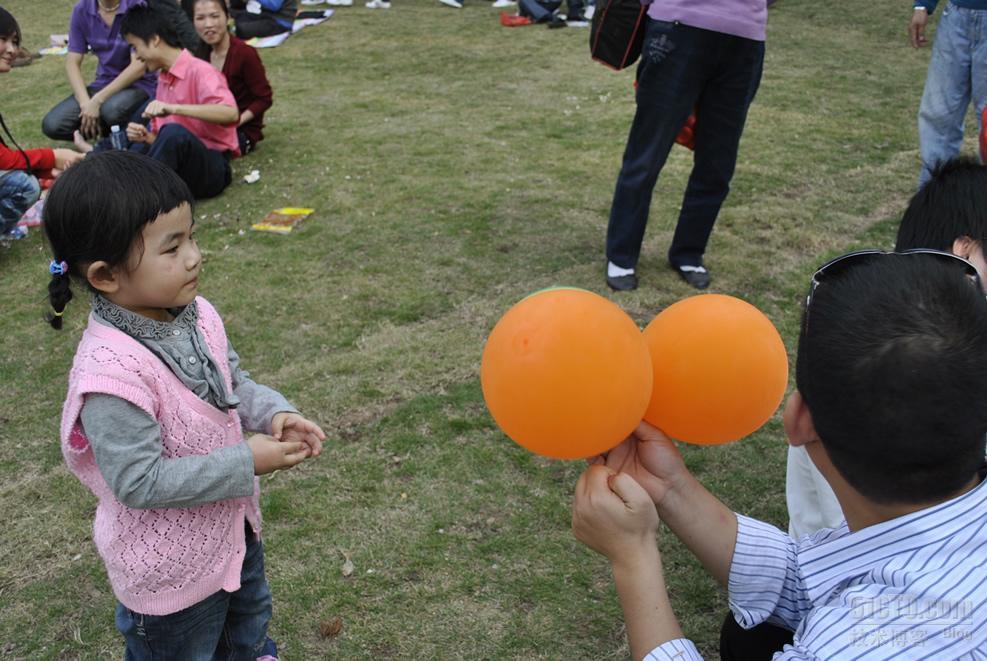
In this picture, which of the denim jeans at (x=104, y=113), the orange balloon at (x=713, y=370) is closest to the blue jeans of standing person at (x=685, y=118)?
the orange balloon at (x=713, y=370)

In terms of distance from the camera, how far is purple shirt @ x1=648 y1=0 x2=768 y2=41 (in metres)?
3.71

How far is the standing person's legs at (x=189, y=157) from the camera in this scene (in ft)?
17.9

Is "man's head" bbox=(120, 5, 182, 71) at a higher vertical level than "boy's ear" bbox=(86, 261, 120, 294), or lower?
lower

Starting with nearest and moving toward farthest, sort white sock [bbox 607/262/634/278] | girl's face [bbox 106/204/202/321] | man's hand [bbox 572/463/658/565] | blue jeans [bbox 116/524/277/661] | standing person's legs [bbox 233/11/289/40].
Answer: man's hand [bbox 572/463/658/565], girl's face [bbox 106/204/202/321], blue jeans [bbox 116/524/277/661], white sock [bbox 607/262/634/278], standing person's legs [bbox 233/11/289/40]

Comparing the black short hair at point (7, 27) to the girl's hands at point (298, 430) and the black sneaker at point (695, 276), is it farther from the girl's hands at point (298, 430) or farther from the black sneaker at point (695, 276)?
the girl's hands at point (298, 430)

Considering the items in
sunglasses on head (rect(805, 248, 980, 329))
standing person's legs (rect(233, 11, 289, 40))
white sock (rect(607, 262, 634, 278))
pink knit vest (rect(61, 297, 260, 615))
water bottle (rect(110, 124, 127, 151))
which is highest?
sunglasses on head (rect(805, 248, 980, 329))

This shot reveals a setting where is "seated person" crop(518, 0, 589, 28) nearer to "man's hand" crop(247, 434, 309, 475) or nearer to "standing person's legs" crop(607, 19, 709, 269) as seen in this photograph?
"standing person's legs" crop(607, 19, 709, 269)

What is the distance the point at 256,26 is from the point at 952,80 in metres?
8.50

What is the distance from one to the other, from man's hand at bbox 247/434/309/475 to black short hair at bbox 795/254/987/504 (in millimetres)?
1109

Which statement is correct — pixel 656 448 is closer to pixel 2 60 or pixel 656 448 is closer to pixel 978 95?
pixel 978 95

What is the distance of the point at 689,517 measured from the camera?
1.67 m

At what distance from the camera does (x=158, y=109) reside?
5.42 m

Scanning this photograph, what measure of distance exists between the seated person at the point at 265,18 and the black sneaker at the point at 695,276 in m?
8.06

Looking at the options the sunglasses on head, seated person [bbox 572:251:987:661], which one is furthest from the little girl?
the sunglasses on head
